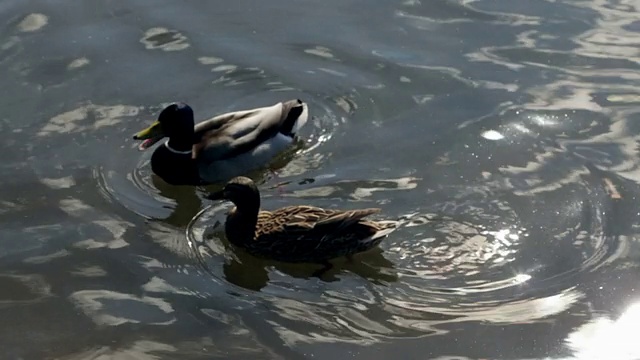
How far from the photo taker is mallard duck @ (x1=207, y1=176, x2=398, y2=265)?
7910 mm

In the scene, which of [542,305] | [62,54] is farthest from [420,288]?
[62,54]

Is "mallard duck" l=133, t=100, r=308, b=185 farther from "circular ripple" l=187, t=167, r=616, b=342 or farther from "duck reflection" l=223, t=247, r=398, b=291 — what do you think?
"duck reflection" l=223, t=247, r=398, b=291

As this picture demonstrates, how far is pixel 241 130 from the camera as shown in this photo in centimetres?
969

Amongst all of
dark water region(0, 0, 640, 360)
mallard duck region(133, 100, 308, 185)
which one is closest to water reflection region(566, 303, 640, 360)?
dark water region(0, 0, 640, 360)

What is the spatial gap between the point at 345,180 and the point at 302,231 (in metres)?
1.15

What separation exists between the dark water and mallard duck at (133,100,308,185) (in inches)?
7.0

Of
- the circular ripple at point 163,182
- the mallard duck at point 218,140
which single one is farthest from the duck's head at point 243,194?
the mallard duck at point 218,140

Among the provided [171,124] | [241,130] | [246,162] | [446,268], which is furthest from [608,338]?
[171,124]

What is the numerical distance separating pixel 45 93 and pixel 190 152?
168 centimetres

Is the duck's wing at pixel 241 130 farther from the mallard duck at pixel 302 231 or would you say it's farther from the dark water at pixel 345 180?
the mallard duck at pixel 302 231

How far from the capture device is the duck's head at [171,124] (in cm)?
938

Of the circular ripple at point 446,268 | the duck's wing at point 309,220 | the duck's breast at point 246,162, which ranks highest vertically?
the duck's wing at point 309,220

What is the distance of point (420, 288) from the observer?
7.54m

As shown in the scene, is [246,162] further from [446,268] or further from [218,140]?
[446,268]
